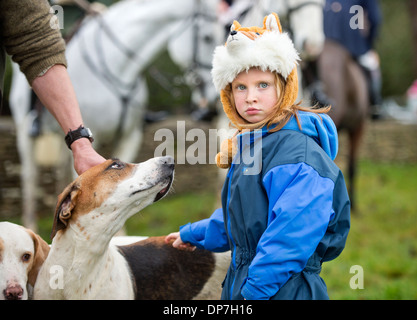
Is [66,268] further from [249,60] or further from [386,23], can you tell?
[386,23]

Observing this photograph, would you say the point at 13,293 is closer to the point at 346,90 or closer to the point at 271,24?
the point at 271,24

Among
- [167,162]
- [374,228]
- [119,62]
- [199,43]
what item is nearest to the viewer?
[167,162]

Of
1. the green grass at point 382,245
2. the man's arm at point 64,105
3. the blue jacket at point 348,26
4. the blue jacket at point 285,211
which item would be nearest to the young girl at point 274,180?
the blue jacket at point 285,211

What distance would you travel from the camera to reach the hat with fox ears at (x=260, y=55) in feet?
6.58

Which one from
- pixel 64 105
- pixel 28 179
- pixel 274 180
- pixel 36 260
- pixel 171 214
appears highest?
pixel 64 105

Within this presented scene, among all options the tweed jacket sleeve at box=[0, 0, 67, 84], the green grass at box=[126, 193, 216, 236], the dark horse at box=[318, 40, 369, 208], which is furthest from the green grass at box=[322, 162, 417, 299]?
the tweed jacket sleeve at box=[0, 0, 67, 84]

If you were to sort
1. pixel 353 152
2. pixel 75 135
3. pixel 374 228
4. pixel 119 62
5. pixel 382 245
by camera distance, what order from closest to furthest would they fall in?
pixel 75 135, pixel 119 62, pixel 382 245, pixel 374 228, pixel 353 152

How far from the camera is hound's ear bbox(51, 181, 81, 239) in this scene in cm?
205

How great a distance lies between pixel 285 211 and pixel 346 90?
616cm

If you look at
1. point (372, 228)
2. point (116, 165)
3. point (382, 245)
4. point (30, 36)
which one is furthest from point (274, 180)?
point (372, 228)

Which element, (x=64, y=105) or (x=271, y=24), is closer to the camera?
(x=271, y=24)

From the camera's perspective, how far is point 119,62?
5461 mm

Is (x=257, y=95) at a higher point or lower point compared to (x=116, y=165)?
higher

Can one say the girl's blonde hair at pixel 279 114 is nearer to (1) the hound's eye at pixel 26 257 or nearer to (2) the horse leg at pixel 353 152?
(1) the hound's eye at pixel 26 257
